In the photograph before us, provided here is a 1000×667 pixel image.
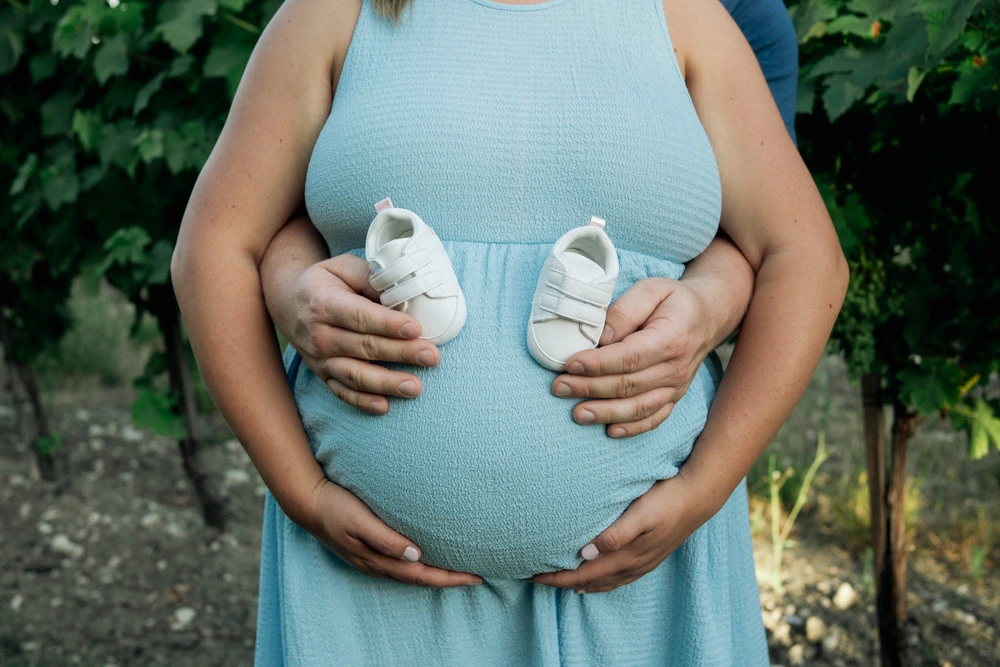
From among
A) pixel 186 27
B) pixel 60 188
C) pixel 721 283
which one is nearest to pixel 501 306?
pixel 721 283

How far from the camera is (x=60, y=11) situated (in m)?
3.18

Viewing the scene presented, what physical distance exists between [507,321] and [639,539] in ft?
1.18

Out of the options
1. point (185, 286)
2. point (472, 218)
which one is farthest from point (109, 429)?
point (472, 218)

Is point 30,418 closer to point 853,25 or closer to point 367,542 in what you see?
point 367,542

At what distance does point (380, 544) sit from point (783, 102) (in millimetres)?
992

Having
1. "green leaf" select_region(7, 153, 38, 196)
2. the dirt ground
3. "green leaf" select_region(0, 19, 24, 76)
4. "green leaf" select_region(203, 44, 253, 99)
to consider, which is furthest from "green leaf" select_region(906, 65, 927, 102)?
"green leaf" select_region(0, 19, 24, 76)

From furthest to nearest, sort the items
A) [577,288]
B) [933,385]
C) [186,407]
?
[186,407] < [933,385] < [577,288]

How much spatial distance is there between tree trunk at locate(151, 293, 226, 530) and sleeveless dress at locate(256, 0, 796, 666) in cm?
245

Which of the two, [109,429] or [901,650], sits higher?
[901,650]

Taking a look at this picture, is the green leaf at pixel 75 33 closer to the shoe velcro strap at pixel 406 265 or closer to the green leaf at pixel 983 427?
the shoe velcro strap at pixel 406 265

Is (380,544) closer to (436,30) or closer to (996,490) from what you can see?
(436,30)

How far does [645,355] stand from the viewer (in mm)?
1181

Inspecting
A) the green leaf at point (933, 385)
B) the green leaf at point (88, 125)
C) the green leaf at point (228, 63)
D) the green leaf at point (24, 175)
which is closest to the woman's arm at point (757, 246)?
the green leaf at point (933, 385)

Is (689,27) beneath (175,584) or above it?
above
